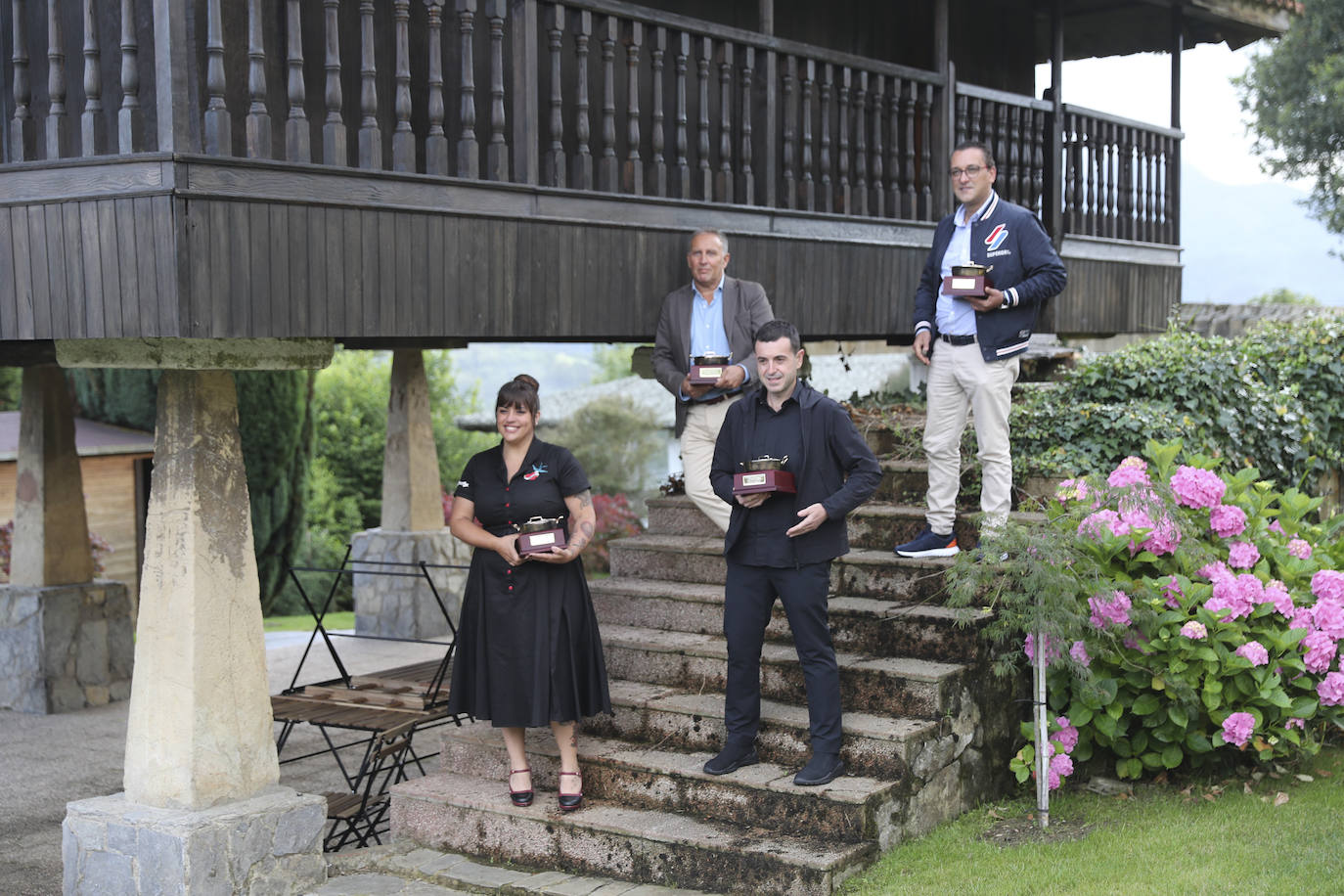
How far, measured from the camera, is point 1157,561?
6.41m

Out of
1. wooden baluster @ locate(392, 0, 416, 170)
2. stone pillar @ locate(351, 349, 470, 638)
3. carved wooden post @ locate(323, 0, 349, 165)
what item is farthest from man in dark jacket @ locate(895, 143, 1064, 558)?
stone pillar @ locate(351, 349, 470, 638)

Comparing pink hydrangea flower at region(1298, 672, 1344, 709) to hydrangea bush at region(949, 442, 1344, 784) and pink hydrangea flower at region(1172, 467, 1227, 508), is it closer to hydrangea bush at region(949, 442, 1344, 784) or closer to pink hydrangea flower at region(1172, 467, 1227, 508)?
hydrangea bush at region(949, 442, 1344, 784)

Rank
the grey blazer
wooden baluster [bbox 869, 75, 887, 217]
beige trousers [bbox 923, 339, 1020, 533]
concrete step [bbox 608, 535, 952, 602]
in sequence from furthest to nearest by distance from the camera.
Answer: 1. wooden baluster [bbox 869, 75, 887, 217]
2. the grey blazer
3. concrete step [bbox 608, 535, 952, 602]
4. beige trousers [bbox 923, 339, 1020, 533]

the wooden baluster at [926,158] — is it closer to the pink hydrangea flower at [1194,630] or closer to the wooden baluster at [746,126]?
the wooden baluster at [746,126]

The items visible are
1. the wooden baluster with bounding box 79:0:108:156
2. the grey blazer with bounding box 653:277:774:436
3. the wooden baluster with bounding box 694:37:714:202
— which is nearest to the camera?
the wooden baluster with bounding box 79:0:108:156

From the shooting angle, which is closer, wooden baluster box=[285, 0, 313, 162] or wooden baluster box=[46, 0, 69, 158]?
wooden baluster box=[46, 0, 69, 158]

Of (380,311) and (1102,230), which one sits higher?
(1102,230)

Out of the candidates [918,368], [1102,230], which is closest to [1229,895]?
[1102,230]

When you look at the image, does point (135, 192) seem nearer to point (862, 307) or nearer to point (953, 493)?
point (953, 493)

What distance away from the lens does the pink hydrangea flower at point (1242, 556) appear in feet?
20.8

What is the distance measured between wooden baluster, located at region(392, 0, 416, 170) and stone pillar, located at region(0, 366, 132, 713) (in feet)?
19.4

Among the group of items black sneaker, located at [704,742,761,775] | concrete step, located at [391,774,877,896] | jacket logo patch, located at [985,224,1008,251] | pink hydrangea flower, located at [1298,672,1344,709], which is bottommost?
concrete step, located at [391,774,877,896]

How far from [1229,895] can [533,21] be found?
4892 mm

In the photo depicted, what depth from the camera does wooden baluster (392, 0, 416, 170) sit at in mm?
6039
